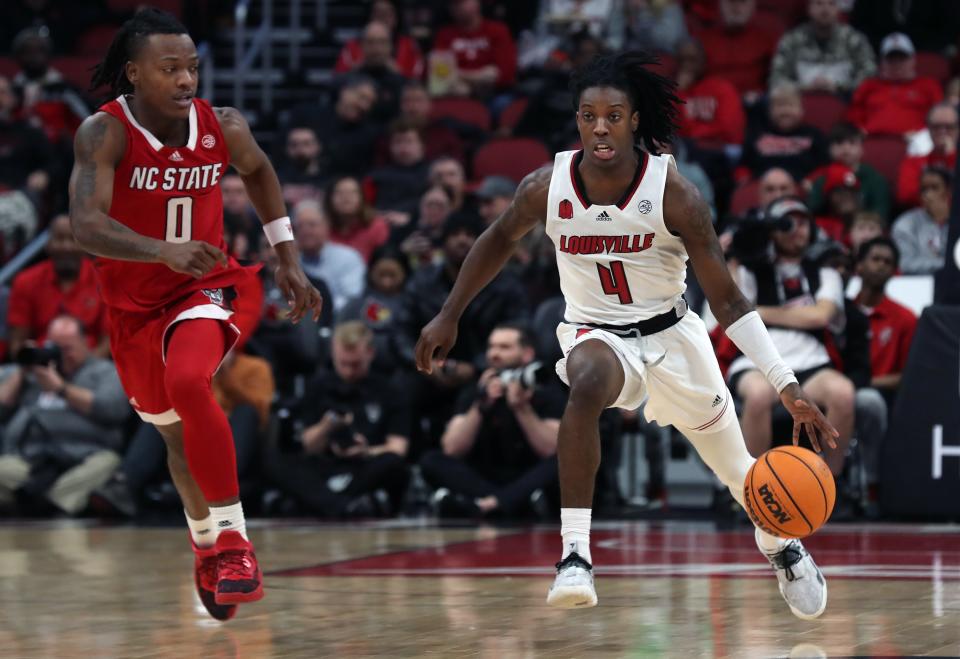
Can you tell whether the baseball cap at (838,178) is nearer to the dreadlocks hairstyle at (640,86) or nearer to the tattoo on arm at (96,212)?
the dreadlocks hairstyle at (640,86)

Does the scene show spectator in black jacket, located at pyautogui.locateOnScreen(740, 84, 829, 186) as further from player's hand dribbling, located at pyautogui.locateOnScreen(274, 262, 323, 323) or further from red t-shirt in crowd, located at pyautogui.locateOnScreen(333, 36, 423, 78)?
player's hand dribbling, located at pyautogui.locateOnScreen(274, 262, 323, 323)

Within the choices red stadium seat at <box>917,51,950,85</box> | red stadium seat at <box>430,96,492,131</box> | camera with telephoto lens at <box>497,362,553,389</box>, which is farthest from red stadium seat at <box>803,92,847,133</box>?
camera with telephoto lens at <box>497,362,553,389</box>

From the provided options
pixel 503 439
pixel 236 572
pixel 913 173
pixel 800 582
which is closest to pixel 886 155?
pixel 913 173

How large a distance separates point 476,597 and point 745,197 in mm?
5983

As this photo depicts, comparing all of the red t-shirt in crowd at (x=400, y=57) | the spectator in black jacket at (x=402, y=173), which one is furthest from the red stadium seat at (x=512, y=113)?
the red t-shirt in crowd at (x=400, y=57)

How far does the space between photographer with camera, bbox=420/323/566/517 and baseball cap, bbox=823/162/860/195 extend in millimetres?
2733

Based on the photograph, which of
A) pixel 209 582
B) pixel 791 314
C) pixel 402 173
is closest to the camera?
pixel 209 582

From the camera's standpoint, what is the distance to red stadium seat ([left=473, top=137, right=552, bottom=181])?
42.9 ft

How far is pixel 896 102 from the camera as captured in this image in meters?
13.1

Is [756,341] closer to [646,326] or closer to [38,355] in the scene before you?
[646,326]

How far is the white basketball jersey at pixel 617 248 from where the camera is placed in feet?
19.2

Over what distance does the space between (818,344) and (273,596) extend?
4125 millimetres

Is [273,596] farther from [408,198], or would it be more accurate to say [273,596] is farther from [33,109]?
[33,109]

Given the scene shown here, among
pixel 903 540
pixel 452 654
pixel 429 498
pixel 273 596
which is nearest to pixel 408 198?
pixel 429 498
